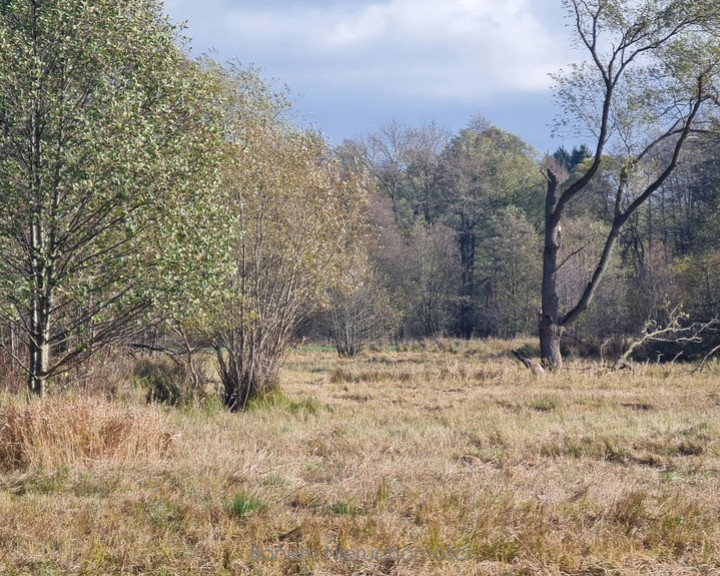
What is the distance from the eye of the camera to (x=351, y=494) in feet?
23.5

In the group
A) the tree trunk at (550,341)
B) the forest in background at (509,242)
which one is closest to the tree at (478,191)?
the forest in background at (509,242)

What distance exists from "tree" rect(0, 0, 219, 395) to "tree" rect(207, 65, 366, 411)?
2.37 m

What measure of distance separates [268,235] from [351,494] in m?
8.83

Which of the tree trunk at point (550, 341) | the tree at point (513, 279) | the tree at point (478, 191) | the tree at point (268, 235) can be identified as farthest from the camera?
the tree at point (478, 191)

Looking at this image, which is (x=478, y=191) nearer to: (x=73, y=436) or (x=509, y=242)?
(x=509, y=242)

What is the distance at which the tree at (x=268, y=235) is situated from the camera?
1484 cm

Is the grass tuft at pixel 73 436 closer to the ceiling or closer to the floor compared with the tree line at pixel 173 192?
closer to the floor

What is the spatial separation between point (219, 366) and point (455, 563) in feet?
34.1

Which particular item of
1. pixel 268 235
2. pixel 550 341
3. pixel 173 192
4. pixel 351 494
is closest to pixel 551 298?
pixel 550 341

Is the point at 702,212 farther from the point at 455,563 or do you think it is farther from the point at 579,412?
the point at 455,563

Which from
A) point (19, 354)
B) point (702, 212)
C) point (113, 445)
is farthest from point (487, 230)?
point (113, 445)

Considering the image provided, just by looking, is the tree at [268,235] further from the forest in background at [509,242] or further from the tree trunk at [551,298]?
the forest in background at [509,242]

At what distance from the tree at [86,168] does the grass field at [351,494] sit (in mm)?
2245

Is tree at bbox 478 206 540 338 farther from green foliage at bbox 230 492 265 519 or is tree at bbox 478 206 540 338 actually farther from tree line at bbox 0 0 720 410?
green foliage at bbox 230 492 265 519
